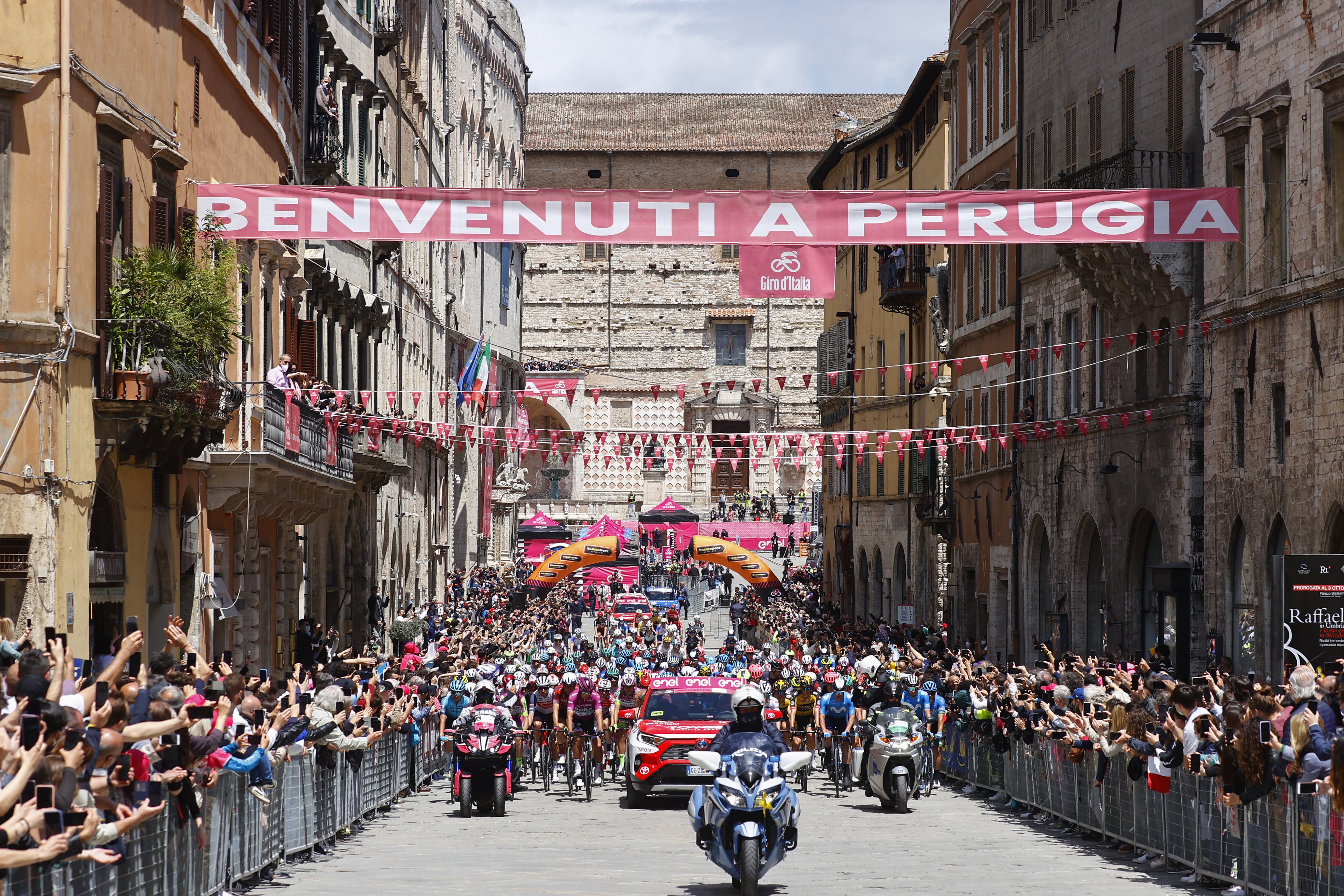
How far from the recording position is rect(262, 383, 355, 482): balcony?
2592cm

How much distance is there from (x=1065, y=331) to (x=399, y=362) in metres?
18.8

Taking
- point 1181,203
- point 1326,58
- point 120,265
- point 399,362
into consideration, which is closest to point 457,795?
point 120,265

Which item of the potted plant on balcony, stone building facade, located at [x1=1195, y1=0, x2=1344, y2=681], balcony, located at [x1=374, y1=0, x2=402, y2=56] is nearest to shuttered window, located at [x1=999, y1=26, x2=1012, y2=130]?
stone building facade, located at [x1=1195, y1=0, x2=1344, y2=681]

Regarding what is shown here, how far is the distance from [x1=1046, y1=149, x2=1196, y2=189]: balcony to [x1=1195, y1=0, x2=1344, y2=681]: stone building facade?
0.89 m

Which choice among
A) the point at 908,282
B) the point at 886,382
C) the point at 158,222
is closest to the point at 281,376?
the point at 158,222

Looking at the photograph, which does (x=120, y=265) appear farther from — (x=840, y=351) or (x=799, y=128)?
(x=799, y=128)

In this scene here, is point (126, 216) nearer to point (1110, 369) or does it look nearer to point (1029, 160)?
point (1110, 369)

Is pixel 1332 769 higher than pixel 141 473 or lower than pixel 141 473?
lower

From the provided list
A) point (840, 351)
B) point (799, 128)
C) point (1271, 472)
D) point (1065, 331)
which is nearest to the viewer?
point (1271, 472)

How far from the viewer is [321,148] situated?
35.4 meters

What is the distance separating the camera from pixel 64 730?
852 cm

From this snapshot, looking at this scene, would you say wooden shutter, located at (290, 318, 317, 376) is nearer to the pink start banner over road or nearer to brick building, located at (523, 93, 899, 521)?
the pink start banner over road

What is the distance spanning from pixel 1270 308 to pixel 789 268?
755cm

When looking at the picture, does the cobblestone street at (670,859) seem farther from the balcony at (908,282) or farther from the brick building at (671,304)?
the brick building at (671,304)
